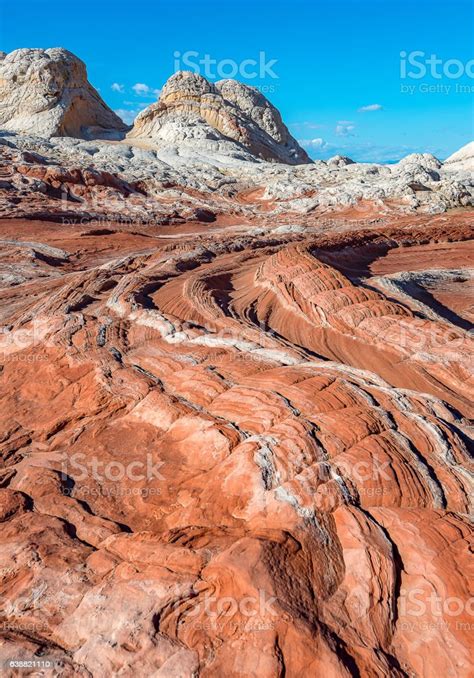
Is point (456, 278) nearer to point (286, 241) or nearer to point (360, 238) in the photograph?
point (360, 238)

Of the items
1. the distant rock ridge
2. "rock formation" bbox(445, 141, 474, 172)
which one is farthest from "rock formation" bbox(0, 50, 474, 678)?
"rock formation" bbox(445, 141, 474, 172)

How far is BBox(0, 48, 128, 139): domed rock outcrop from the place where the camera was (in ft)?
132

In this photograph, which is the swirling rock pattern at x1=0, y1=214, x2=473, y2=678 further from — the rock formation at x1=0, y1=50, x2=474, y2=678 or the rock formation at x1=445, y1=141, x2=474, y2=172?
the rock formation at x1=445, y1=141, x2=474, y2=172

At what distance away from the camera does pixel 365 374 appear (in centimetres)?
724

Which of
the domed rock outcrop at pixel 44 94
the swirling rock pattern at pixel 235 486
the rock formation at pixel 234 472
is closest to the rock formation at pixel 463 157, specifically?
the domed rock outcrop at pixel 44 94

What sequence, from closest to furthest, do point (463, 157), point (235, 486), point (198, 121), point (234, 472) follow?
1. point (235, 486)
2. point (234, 472)
3. point (198, 121)
4. point (463, 157)

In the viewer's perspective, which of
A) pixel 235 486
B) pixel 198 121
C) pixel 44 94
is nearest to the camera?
pixel 235 486

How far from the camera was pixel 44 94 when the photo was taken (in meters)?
40.9

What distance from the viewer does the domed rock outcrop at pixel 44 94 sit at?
40344 millimetres

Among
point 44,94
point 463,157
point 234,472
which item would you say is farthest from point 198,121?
point 234,472

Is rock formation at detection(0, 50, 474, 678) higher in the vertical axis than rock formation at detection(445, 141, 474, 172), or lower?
lower

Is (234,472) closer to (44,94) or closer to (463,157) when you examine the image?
(44,94)

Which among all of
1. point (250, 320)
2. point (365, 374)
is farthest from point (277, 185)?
point (365, 374)

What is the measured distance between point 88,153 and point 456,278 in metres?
27.9
